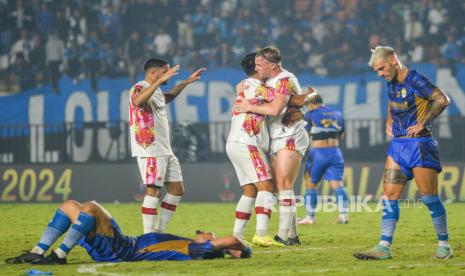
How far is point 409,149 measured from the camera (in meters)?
10.5

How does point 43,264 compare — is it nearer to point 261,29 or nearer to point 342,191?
point 342,191

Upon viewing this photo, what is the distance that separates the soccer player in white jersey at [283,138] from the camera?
40.6 feet

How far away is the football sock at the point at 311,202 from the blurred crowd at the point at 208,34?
984 centimetres

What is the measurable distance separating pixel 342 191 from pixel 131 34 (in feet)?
42.3

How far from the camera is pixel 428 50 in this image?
27359 mm

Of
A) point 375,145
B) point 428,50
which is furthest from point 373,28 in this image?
point 375,145

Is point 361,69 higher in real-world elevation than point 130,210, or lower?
higher

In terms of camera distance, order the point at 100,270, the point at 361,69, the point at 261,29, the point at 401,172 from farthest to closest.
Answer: the point at 261,29, the point at 361,69, the point at 401,172, the point at 100,270

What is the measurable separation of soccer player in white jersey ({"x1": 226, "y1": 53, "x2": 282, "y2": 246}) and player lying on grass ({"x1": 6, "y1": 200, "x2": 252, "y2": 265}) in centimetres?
212

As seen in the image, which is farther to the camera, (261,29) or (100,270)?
(261,29)

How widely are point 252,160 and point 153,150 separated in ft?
4.10

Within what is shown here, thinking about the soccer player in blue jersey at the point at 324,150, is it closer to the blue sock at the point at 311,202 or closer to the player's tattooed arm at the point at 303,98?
the blue sock at the point at 311,202

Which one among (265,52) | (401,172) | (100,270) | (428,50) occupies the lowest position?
(100,270)

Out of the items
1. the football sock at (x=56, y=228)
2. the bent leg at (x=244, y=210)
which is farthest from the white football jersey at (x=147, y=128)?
the football sock at (x=56, y=228)
